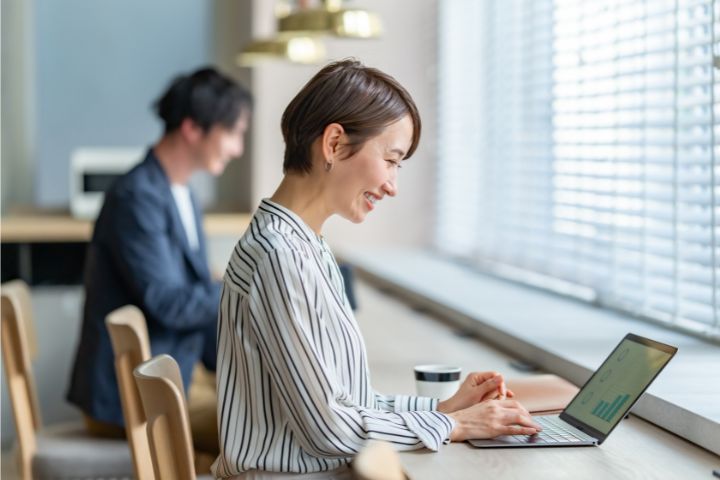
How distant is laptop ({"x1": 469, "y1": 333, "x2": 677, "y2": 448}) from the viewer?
1524 mm

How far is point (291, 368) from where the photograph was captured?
141 cm

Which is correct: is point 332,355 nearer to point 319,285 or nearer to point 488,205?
point 319,285

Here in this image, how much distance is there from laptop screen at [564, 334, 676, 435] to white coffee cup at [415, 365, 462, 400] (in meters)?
0.21

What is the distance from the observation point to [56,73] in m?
4.23

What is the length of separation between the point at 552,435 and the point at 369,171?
46 cm

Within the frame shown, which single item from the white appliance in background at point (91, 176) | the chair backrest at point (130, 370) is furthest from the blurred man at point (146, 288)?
the white appliance in background at point (91, 176)

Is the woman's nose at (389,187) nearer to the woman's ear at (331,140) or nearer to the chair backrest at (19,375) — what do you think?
the woman's ear at (331,140)

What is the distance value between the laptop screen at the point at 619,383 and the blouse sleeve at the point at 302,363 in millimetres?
319

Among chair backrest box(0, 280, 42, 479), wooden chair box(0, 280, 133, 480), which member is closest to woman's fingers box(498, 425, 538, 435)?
wooden chair box(0, 280, 133, 480)

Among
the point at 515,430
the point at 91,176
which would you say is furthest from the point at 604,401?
the point at 91,176

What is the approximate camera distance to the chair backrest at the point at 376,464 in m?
0.99

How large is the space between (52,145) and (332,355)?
306 cm

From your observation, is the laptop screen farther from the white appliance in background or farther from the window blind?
the white appliance in background

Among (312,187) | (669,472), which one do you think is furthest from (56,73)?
(669,472)
